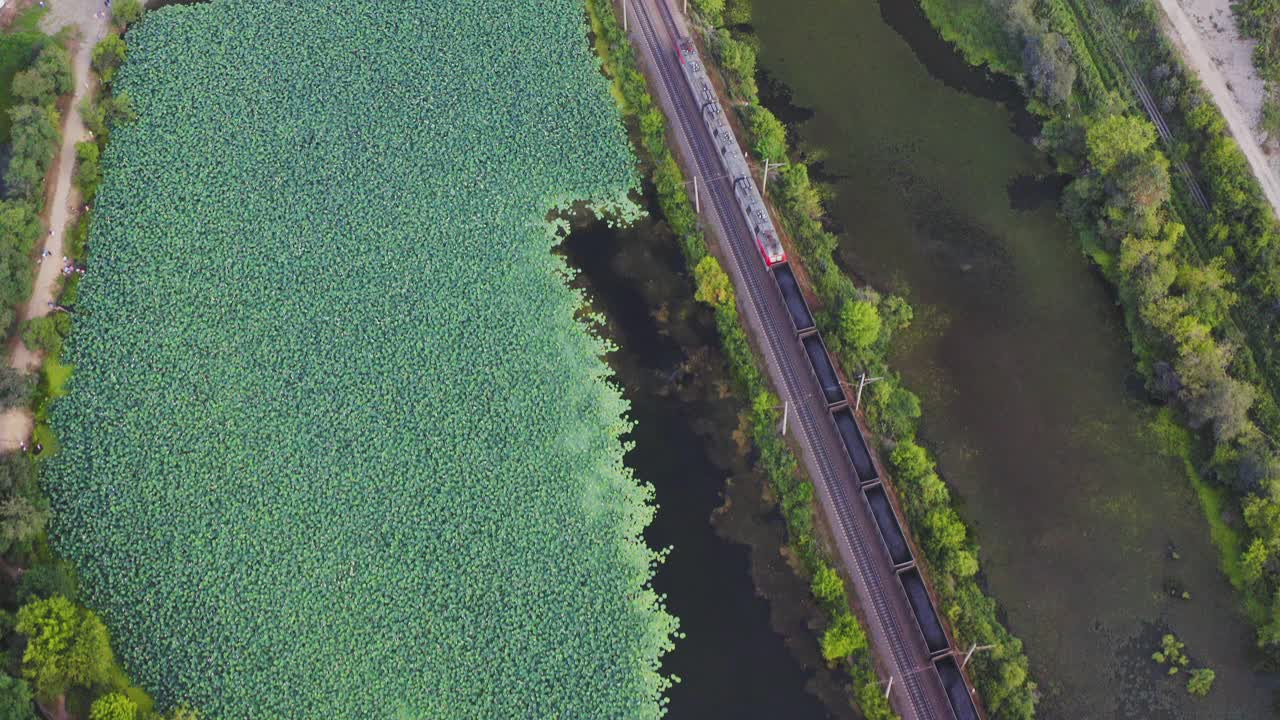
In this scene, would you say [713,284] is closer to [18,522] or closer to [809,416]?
[809,416]

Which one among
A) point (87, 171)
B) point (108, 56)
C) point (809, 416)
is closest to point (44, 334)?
point (87, 171)

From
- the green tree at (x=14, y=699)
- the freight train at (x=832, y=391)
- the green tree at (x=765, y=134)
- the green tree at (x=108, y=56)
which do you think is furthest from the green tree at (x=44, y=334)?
the green tree at (x=765, y=134)

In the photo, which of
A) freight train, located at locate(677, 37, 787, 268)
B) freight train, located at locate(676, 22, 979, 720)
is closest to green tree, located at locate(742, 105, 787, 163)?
freight train, located at locate(677, 37, 787, 268)

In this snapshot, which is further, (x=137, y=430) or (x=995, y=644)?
(x=137, y=430)

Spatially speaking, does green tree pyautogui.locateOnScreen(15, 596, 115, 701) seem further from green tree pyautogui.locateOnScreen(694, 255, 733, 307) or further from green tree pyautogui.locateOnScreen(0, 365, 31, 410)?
green tree pyautogui.locateOnScreen(694, 255, 733, 307)

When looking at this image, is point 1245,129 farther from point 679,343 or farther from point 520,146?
point 520,146

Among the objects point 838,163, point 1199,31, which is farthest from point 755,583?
point 1199,31

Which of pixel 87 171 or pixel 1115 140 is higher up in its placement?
pixel 87 171

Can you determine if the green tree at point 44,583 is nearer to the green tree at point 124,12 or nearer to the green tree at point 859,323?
the green tree at point 124,12
